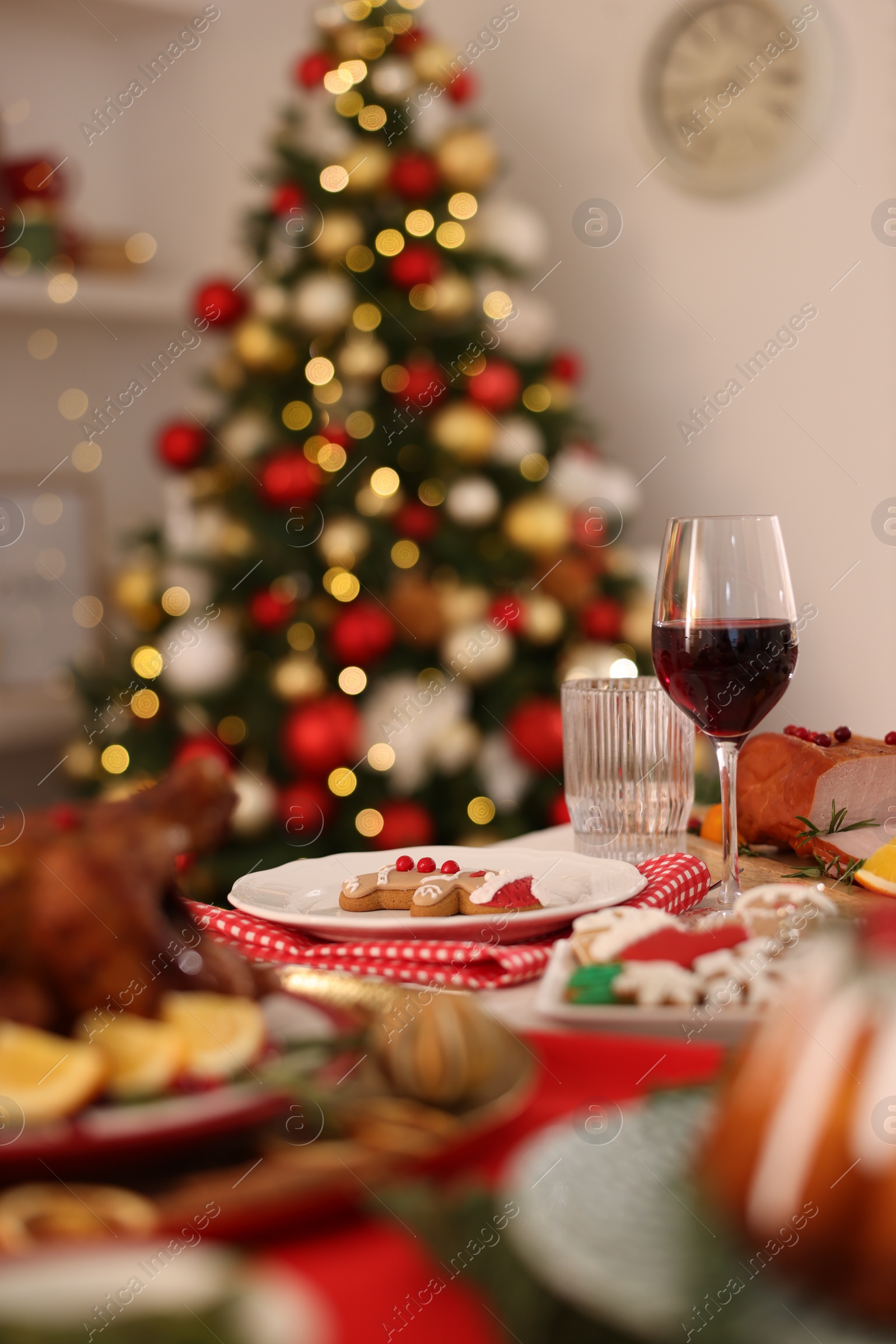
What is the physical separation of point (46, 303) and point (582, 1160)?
10.9 ft

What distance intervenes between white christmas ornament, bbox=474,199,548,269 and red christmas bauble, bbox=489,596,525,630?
76cm

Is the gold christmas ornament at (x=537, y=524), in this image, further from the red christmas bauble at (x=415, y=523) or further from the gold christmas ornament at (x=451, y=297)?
the gold christmas ornament at (x=451, y=297)

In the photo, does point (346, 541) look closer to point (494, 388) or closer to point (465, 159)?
point (494, 388)

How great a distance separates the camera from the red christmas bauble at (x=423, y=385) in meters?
2.49

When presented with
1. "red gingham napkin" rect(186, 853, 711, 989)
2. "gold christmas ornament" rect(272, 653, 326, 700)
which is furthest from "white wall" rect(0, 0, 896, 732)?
"red gingham napkin" rect(186, 853, 711, 989)

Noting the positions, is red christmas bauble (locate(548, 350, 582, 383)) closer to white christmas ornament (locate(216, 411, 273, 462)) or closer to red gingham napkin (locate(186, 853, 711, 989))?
white christmas ornament (locate(216, 411, 273, 462))

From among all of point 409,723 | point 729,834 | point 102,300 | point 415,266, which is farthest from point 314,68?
point 729,834

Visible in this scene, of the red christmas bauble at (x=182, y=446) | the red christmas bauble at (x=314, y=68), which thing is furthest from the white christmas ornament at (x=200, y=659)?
the red christmas bauble at (x=314, y=68)

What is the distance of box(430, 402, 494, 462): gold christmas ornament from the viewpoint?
8.15ft

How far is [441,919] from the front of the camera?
692 millimetres

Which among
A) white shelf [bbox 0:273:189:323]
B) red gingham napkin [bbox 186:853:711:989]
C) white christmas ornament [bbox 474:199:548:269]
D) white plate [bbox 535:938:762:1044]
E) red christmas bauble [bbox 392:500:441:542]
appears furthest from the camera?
white shelf [bbox 0:273:189:323]

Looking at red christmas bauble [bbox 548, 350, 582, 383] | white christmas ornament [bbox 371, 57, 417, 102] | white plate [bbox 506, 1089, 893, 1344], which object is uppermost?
white christmas ornament [bbox 371, 57, 417, 102]

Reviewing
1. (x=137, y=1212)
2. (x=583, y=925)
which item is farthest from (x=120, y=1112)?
(x=583, y=925)

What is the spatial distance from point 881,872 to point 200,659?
1.80 meters
